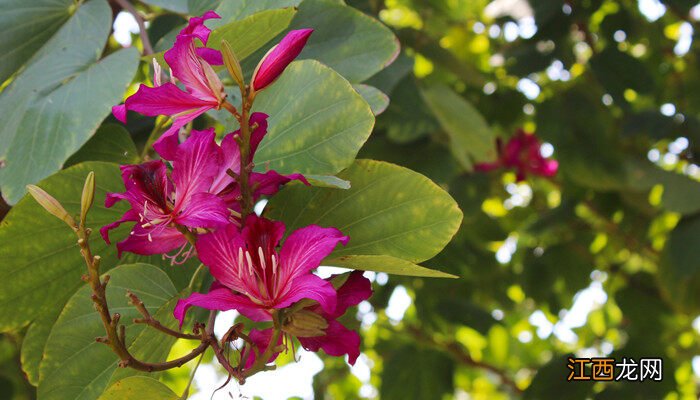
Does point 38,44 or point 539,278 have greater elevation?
point 38,44

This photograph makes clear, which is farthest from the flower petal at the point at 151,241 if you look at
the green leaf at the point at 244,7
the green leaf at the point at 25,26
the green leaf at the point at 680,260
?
the green leaf at the point at 680,260

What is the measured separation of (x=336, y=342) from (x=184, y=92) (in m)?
0.20

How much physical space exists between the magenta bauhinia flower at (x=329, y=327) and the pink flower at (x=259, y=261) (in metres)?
0.02

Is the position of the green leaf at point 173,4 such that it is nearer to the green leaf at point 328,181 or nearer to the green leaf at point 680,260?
the green leaf at point 328,181

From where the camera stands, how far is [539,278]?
221cm

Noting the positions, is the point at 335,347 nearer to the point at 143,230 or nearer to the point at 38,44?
the point at 143,230

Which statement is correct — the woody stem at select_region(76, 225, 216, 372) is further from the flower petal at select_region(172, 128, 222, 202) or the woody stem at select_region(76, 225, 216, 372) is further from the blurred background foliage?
the blurred background foliage

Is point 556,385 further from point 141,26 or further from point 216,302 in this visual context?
point 216,302

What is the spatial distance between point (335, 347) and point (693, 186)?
4.23ft

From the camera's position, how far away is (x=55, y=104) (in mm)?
714

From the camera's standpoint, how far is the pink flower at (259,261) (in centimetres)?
53

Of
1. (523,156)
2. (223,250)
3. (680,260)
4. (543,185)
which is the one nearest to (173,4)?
(223,250)

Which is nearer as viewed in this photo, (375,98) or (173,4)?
(375,98)

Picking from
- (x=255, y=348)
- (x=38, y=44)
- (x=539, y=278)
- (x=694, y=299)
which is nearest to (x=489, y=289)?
(x=539, y=278)
